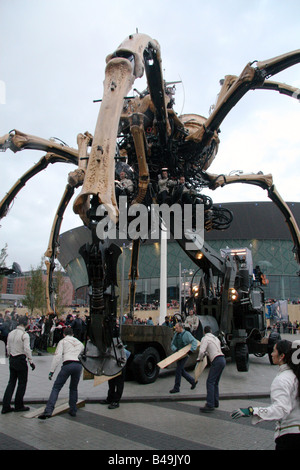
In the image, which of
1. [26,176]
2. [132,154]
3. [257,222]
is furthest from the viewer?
[257,222]

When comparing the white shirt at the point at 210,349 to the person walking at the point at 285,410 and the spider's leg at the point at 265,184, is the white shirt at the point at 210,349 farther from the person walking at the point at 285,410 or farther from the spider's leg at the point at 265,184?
the spider's leg at the point at 265,184

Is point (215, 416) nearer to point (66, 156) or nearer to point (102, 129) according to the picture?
point (102, 129)

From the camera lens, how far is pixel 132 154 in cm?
846

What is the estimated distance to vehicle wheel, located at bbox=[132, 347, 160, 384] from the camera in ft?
30.0

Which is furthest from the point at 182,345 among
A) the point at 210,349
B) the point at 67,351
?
the point at 67,351

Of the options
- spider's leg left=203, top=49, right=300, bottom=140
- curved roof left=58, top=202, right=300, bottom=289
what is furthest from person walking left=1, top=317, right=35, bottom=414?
curved roof left=58, top=202, right=300, bottom=289

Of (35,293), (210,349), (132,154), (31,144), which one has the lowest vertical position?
(210,349)

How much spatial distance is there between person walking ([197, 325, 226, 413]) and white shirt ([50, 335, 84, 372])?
92.1 inches

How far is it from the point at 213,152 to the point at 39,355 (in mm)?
10426

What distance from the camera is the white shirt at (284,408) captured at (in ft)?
9.32

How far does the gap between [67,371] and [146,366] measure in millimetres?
3669

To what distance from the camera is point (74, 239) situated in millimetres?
55969

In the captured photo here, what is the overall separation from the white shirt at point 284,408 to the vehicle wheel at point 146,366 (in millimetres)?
6541

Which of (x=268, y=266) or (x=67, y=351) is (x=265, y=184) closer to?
(x=67, y=351)
